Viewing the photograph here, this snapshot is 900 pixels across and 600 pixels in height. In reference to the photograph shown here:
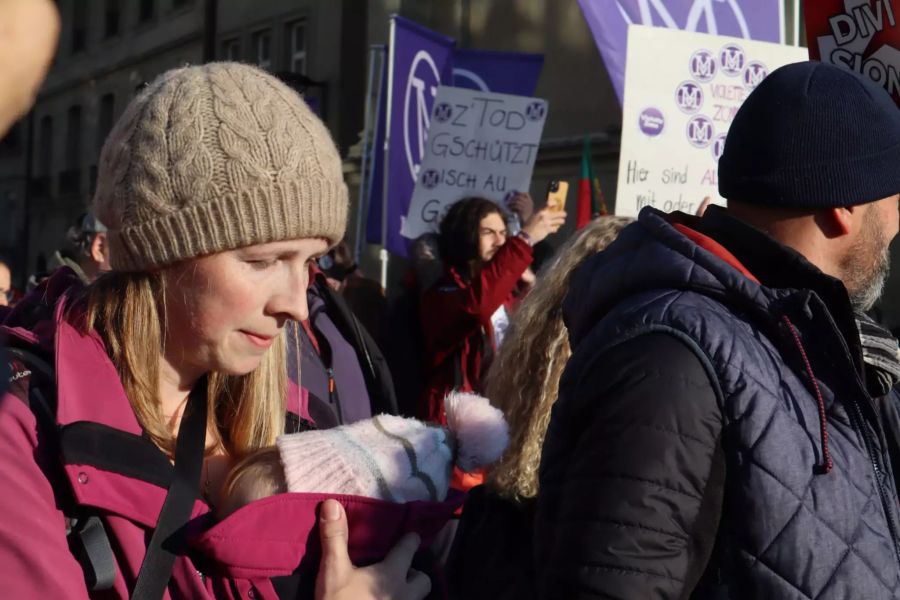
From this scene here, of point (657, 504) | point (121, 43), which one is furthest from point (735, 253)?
point (121, 43)

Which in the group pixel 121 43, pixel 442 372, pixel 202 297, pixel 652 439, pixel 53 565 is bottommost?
pixel 442 372

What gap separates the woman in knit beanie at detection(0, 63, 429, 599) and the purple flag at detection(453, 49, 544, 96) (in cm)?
733

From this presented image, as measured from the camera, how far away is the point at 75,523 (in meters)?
1.61

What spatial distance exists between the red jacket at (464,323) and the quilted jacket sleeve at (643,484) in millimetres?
3192

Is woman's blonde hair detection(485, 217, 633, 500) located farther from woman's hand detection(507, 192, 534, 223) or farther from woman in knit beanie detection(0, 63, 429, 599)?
woman's hand detection(507, 192, 534, 223)

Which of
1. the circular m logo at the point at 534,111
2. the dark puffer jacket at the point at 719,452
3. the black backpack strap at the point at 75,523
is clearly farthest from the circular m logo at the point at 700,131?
the black backpack strap at the point at 75,523

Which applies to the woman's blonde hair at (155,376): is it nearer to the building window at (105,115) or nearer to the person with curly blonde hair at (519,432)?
the person with curly blonde hair at (519,432)

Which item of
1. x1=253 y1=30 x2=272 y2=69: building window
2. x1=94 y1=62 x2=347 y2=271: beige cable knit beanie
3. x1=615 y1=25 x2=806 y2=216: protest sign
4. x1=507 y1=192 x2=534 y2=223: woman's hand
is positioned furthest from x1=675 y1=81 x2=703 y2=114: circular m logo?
x1=253 y1=30 x2=272 y2=69: building window

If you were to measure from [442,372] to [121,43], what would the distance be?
27.7 meters

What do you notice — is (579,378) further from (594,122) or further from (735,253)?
(594,122)

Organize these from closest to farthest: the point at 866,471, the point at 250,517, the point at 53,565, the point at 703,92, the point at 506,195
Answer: the point at 53,565 < the point at 250,517 < the point at 866,471 < the point at 703,92 < the point at 506,195

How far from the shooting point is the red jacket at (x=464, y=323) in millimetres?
5102

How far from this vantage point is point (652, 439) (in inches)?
70.6

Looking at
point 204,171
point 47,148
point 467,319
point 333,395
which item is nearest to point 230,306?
point 204,171
